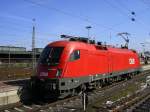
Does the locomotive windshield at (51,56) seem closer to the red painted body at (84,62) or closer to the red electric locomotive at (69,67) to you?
the red electric locomotive at (69,67)

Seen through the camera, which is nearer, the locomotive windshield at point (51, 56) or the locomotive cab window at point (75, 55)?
the locomotive windshield at point (51, 56)

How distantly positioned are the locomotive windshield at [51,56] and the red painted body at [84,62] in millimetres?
199

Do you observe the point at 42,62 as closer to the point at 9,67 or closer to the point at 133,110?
the point at 133,110

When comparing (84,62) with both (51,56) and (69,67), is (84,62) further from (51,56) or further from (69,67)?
(51,56)

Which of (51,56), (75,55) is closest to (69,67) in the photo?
(75,55)

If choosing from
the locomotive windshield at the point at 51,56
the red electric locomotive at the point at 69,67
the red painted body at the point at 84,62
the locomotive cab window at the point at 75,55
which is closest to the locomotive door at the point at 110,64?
the red painted body at the point at 84,62

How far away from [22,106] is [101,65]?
8517 mm

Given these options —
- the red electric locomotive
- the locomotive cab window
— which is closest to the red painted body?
the red electric locomotive

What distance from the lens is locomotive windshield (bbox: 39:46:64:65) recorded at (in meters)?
17.1

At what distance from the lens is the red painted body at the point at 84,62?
16.9 m

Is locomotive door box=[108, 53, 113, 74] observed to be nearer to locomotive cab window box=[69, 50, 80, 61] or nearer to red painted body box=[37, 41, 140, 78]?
Result: red painted body box=[37, 41, 140, 78]

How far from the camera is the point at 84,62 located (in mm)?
18906

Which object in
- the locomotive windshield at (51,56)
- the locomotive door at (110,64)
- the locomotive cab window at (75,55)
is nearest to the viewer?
the locomotive windshield at (51,56)

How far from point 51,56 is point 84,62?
2.41 metres
